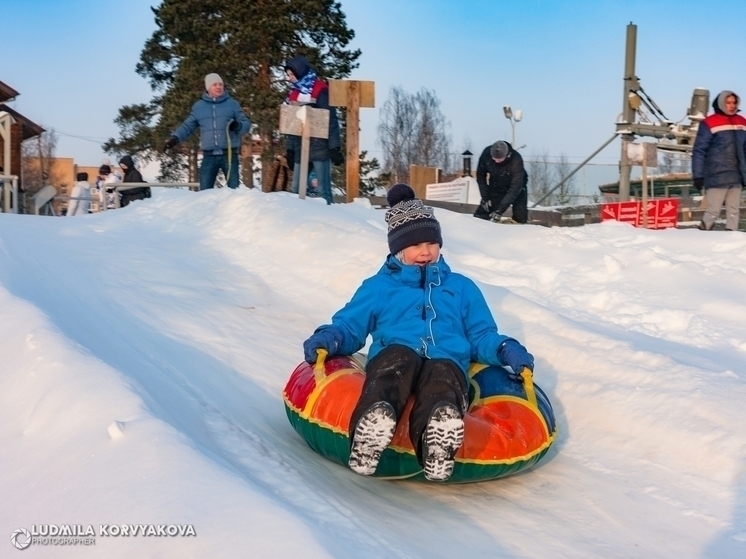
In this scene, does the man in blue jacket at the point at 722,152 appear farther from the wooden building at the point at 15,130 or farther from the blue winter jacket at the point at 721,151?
the wooden building at the point at 15,130

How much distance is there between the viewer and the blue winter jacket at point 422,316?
366 cm

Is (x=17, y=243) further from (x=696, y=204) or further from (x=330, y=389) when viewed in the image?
(x=696, y=204)

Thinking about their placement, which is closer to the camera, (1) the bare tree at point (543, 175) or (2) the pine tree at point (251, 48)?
(2) the pine tree at point (251, 48)

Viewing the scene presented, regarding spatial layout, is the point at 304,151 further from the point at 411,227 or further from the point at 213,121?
the point at 411,227

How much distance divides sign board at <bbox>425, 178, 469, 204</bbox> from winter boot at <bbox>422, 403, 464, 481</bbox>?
15537mm

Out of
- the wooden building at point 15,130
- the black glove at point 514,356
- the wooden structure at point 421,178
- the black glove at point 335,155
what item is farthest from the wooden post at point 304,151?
the wooden structure at point 421,178

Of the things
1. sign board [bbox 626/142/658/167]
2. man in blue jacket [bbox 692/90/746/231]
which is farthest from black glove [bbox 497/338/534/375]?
sign board [bbox 626/142/658/167]

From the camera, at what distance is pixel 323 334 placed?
3.64 metres

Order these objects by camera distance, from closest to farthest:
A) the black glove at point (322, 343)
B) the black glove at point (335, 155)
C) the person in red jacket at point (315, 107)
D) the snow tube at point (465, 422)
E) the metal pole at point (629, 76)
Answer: the snow tube at point (465, 422) < the black glove at point (322, 343) < the person in red jacket at point (315, 107) < the black glove at point (335, 155) < the metal pole at point (629, 76)

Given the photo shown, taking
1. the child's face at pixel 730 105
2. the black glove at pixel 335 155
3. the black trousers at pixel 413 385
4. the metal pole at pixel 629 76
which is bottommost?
the black trousers at pixel 413 385

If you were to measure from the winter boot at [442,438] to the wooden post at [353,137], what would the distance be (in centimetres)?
675

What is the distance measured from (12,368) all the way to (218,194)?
5.29m

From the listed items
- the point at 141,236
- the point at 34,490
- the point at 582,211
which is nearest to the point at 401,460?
the point at 34,490

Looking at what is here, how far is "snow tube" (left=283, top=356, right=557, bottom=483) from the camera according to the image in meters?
3.30
